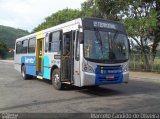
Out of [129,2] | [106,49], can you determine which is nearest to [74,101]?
[106,49]

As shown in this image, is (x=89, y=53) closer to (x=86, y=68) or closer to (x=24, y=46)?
(x=86, y=68)

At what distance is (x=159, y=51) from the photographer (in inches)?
1152

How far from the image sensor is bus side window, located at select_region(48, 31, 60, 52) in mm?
15320

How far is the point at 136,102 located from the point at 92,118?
3005 mm

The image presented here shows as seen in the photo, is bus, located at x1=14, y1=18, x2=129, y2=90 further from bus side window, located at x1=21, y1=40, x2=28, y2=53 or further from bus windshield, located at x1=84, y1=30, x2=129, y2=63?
bus side window, located at x1=21, y1=40, x2=28, y2=53

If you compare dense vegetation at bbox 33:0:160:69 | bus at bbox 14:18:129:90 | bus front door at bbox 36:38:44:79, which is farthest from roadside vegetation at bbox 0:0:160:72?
bus at bbox 14:18:129:90

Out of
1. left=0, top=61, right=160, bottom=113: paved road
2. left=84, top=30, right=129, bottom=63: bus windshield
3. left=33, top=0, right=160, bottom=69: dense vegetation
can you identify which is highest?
left=33, top=0, right=160, bottom=69: dense vegetation

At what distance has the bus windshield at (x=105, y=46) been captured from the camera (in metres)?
13.1

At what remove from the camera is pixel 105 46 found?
1339 centimetres

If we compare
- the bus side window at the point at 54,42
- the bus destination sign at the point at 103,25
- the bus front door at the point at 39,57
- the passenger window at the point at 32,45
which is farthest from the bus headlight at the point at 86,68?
the passenger window at the point at 32,45

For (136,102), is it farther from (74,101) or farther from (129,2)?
(129,2)

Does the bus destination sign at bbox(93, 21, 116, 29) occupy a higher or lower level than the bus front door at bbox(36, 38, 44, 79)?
higher

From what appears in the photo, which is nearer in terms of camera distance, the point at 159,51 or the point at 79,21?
the point at 79,21

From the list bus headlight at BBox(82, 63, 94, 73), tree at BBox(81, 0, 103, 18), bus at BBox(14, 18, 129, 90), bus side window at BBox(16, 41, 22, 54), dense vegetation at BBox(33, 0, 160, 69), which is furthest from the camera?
tree at BBox(81, 0, 103, 18)
